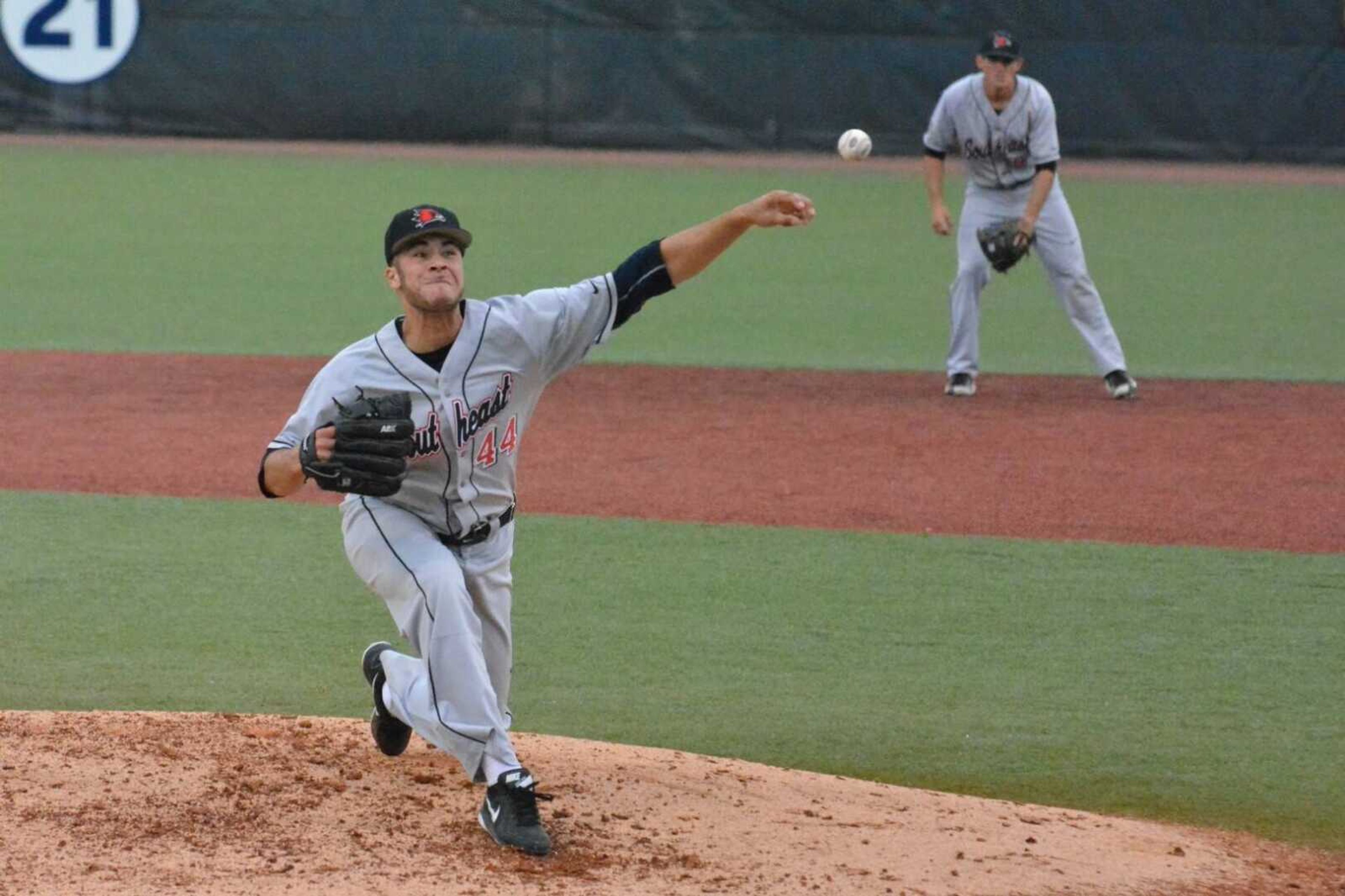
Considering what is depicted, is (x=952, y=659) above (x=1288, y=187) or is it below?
below

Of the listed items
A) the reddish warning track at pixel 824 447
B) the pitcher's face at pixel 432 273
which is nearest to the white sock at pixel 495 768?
the pitcher's face at pixel 432 273

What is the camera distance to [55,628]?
248 inches

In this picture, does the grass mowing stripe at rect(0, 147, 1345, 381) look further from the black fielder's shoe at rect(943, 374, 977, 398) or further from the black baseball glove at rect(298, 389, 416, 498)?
the black baseball glove at rect(298, 389, 416, 498)

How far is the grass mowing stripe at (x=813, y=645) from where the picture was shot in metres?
5.28

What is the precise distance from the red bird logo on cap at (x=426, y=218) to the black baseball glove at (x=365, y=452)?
45cm


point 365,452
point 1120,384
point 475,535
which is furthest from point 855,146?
point 365,452

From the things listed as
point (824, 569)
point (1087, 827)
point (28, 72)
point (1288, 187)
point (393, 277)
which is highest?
point (28, 72)

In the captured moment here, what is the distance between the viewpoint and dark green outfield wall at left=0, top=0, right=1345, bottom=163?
69.1 ft

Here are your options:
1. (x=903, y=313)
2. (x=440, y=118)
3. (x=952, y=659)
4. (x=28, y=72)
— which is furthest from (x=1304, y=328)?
(x=28, y=72)

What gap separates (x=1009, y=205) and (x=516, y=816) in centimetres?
697

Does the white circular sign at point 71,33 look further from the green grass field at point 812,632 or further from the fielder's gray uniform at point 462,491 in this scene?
the fielder's gray uniform at point 462,491

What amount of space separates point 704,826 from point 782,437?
5.01m

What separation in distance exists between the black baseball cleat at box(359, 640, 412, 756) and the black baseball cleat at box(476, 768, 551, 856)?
52 cm

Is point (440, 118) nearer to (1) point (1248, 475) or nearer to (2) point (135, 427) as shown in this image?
(2) point (135, 427)
